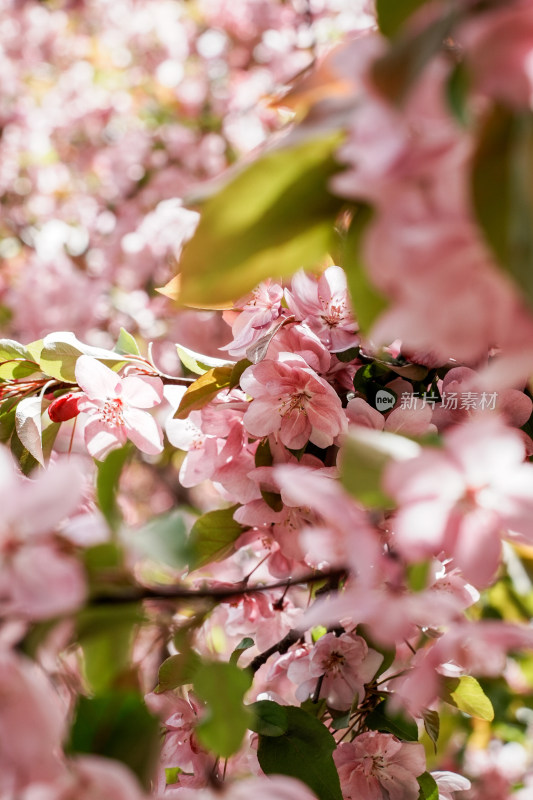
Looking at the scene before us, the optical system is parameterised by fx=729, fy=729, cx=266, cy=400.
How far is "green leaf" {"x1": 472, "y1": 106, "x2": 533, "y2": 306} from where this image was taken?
268 millimetres

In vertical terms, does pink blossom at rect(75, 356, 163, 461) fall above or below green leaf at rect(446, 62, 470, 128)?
below

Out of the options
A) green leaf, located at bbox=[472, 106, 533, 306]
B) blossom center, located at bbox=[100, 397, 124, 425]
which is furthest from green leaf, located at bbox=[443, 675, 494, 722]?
green leaf, located at bbox=[472, 106, 533, 306]

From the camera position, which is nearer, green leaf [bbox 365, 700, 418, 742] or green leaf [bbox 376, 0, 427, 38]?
green leaf [bbox 376, 0, 427, 38]

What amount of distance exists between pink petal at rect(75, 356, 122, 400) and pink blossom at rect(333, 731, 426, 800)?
0.40m

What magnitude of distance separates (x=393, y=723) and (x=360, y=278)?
0.50m

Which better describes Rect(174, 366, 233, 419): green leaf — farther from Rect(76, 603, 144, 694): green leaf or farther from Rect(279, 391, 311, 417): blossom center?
Rect(76, 603, 144, 694): green leaf

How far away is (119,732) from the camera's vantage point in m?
0.36

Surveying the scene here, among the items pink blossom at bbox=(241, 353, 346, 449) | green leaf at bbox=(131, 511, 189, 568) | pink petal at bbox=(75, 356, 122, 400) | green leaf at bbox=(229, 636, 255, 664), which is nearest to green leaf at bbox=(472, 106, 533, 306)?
green leaf at bbox=(131, 511, 189, 568)

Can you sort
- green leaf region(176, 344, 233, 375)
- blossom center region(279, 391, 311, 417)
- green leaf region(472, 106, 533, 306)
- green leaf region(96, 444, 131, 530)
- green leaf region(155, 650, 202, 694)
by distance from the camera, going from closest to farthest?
green leaf region(472, 106, 533, 306)
green leaf region(96, 444, 131, 530)
green leaf region(155, 650, 202, 694)
blossom center region(279, 391, 311, 417)
green leaf region(176, 344, 233, 375)

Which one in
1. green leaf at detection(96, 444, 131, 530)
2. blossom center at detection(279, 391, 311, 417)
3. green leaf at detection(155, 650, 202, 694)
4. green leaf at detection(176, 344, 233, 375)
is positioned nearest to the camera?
green leaf at detection(96, 444, 131, 530)

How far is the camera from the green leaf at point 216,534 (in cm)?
70

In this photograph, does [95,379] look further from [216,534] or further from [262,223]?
[262,223]

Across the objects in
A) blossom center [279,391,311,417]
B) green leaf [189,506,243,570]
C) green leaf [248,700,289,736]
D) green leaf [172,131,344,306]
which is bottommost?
green leaf [248,700,289,736]

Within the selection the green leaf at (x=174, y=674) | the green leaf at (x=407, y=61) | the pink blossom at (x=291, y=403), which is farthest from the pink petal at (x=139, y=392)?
the green leaf at (x=407, y=61)
